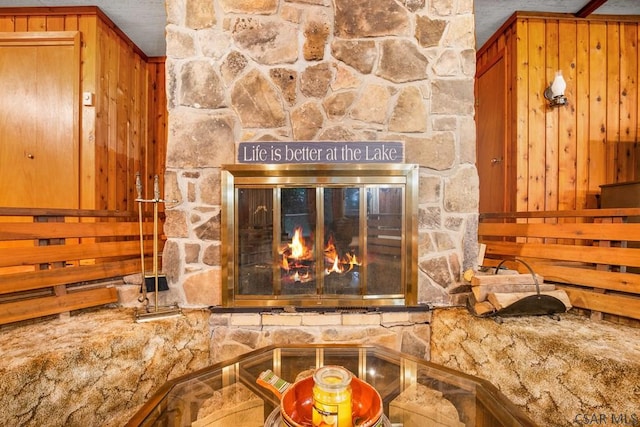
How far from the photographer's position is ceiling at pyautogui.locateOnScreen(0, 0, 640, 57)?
2.81 metres

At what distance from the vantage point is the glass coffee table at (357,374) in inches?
39.7

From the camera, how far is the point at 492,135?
358 cm

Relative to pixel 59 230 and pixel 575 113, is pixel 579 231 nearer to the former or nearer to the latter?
pixel 575 113

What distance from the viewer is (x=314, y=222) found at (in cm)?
213

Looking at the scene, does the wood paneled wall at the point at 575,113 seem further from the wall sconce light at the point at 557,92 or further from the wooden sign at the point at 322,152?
the wooden sign at the point at 322,152

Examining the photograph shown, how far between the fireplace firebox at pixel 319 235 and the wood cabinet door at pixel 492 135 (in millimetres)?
1942

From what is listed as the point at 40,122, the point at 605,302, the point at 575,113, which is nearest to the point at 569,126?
the point at 575,113

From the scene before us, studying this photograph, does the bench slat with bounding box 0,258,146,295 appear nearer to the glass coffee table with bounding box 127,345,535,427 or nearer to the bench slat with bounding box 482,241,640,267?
the glass coffee table with bounding box 127,345,535,427

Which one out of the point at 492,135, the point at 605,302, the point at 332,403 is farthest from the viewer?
the point at 492,135

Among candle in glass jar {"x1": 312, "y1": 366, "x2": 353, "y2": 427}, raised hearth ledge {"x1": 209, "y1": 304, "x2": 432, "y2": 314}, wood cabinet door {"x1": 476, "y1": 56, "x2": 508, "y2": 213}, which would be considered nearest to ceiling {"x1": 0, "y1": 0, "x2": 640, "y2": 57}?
wood cabinet door {"x1": 476, "y1": 56, "x2": 508, "y2": 213}

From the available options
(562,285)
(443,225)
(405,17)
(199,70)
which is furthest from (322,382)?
(405,17)

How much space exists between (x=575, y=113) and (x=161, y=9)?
4.23 metres

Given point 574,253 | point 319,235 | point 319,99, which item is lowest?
point 574,253

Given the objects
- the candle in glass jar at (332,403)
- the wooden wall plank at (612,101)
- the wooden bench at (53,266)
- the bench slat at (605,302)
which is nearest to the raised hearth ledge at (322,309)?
the wooden bench at (53,266)
